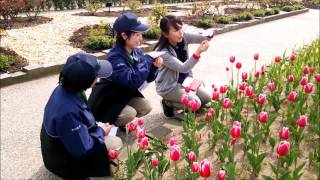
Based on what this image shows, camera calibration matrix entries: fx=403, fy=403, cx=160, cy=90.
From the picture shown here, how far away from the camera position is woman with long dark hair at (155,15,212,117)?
4.05 meters

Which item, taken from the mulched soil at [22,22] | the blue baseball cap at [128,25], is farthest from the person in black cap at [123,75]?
the mulched soil at [22,22]

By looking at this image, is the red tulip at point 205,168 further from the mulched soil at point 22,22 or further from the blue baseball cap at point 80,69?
the mulched soil at point 22,22

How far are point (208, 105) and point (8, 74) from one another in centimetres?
299

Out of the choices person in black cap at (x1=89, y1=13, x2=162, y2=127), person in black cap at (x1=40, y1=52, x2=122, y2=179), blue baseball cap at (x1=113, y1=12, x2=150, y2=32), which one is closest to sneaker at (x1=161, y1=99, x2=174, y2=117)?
person in black cap at (x1=89, y1=13, x2=162, y2=127)

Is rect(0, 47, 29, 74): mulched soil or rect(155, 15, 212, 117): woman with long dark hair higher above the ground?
rect(155, 15, 212, 117): woman with long dark hair

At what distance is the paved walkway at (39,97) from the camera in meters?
3.59

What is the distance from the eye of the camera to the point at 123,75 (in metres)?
3.58

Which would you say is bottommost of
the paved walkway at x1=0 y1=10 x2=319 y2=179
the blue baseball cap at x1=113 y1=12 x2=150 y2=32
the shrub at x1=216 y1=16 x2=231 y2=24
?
the paved walkway at x1=0 y1=10 x2=319 y2=179

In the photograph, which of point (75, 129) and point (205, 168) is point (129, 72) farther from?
point (205, 168)

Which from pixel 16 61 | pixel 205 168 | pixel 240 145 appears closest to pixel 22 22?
pixel 16 61

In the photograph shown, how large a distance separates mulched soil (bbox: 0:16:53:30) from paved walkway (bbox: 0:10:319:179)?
14.3ft

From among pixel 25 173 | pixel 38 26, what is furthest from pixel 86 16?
pixel 25 173

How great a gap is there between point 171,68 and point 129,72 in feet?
2.36

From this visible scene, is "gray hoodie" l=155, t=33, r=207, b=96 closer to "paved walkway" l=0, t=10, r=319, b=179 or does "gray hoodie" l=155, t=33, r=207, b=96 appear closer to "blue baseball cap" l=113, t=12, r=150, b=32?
"paved walkway" l=0, t=10, r=319, b=179
